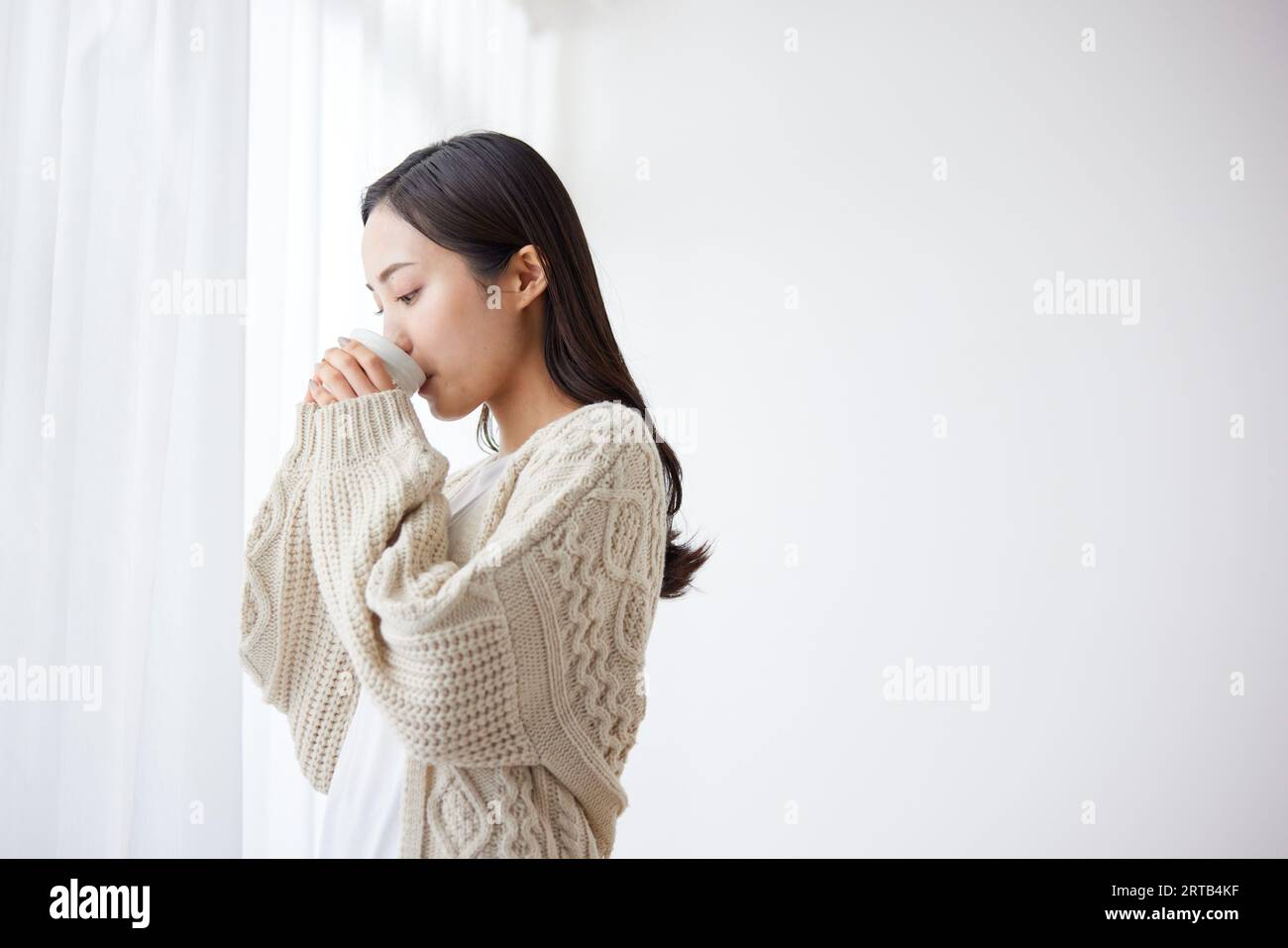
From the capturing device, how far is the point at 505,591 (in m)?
0.87

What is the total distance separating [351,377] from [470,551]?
21 cm

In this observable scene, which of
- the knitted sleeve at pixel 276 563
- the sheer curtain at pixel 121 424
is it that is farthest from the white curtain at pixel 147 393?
the knitted sleeve at pixel 276 563

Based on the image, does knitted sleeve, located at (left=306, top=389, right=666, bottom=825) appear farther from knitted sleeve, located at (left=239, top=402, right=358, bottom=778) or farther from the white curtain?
the white curtain

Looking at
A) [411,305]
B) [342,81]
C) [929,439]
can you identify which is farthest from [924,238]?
[411,305]

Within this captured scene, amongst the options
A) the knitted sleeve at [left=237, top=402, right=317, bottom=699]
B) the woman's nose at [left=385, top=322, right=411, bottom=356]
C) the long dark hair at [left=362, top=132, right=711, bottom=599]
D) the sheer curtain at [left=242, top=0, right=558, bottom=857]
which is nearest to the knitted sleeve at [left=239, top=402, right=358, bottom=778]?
the knitted sleeve at [left=237, top=402, right=317, bottom=699]

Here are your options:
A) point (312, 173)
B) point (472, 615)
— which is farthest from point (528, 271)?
point (312, 173)

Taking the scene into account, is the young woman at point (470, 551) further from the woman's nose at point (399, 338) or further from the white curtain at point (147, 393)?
the white curtain at point (147, 393)

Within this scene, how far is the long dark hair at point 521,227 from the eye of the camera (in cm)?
107

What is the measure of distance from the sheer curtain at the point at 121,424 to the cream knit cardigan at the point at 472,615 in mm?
295

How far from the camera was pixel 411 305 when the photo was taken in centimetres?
107

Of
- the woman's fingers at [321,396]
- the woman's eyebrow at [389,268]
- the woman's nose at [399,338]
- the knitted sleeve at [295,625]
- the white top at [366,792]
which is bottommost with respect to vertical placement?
the white top at [366,792]

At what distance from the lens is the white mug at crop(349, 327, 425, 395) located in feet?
3.40

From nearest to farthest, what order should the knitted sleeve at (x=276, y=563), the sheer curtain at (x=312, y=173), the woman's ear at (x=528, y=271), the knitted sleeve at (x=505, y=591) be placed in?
the knitted sleeve at (x=505, y=591) → the knitted sleeve at (x=276, y=563) → the woman's ear at (x=528, y=271) → the sheer curtain at (x=312, y=173)
